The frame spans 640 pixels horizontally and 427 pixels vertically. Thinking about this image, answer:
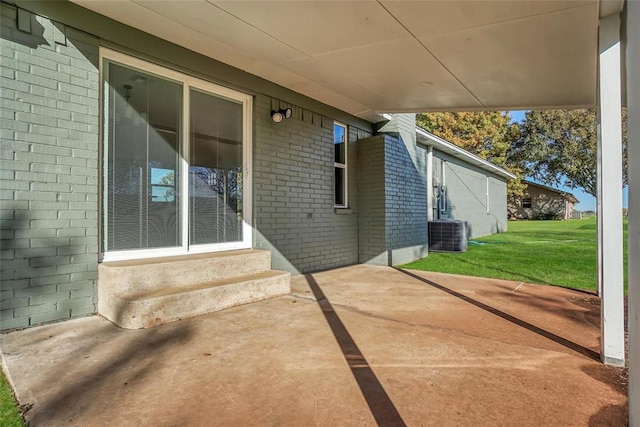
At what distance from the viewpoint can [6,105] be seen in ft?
10.2

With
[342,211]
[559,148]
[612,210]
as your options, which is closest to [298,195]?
[342,211]

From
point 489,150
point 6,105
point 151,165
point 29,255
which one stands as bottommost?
point 29,255

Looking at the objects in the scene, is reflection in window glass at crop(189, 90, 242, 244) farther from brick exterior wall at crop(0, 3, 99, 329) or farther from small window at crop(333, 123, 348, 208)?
small window at crop(333, 123, 348, 208)

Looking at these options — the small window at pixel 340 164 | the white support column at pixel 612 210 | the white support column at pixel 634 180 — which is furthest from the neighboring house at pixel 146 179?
the white support column at pixel 634 180

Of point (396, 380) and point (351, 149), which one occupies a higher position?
point (351, 149)

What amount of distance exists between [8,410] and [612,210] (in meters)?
4.08

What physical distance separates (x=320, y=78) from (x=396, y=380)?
3982 mm

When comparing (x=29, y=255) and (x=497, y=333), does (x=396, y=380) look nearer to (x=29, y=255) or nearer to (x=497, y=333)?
(x=497, y=333)

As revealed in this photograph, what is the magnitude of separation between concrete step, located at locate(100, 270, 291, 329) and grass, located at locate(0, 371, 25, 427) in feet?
3.50

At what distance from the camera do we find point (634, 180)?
1489mm

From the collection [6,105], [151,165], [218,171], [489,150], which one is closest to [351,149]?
[218,171]

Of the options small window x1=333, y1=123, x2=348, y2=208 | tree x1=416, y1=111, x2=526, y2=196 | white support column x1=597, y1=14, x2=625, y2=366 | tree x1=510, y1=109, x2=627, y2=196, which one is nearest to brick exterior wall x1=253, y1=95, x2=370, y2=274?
small window x1=333, y1=123, x2=348, y2=208

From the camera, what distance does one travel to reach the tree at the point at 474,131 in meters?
26.5

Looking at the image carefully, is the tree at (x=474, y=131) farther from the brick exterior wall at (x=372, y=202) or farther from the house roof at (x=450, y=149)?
the brick exterior wall at (x=372, y=202)
